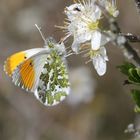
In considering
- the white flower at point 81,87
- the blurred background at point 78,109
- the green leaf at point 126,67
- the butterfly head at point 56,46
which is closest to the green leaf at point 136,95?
the green leaf at point 126,67

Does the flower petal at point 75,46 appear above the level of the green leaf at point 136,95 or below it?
above

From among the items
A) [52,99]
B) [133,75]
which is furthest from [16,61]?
[133,75]

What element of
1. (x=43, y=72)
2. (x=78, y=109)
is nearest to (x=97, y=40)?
(x=43, y=72)

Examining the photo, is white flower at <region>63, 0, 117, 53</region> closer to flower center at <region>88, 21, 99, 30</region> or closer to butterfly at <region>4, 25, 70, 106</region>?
flower center at <region>88, 21, 99, 30</region>

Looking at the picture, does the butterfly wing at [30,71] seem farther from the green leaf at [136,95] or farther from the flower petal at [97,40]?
the green leaf at [136,95]

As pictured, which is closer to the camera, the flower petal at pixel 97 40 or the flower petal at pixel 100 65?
the flower petal at pixel 97 40

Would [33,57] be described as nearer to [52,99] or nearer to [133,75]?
[52,99]

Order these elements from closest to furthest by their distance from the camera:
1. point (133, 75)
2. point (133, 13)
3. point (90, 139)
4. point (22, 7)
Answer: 1. point (133, 75)
2. point (90, 139)
3. point (133, 13)
4. point (22, 7)

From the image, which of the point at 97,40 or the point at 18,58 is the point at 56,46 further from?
the point at 97,40
